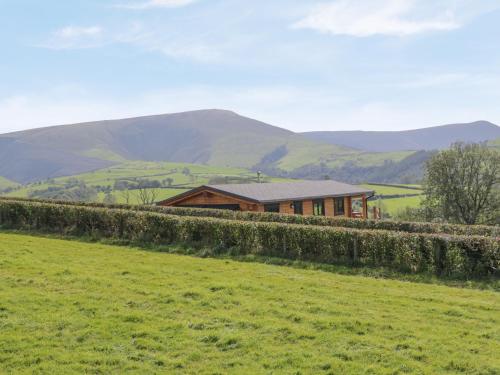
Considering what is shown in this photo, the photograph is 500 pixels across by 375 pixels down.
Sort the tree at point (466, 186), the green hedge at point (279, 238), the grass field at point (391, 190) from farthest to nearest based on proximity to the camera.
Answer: the grass field at point (391, 190), the tree at point (466, 186), the green hedge at point (279, 238)

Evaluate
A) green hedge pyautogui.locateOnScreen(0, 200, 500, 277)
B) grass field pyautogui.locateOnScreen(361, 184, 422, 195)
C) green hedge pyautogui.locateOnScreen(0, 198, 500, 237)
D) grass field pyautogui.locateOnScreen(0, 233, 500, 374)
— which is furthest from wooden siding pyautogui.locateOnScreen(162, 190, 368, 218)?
grass field pyautogui.locateOnScreen(361, 184, 422, 195)

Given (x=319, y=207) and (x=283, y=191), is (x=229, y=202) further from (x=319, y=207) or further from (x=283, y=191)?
(x=319, y=207)

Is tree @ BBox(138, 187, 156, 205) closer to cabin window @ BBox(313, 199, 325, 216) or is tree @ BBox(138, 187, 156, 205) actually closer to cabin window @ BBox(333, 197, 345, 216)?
cabin window @ BBox(333, 197, 345, 216)

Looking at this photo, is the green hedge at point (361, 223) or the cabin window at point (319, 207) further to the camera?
the cabin window at point (319, 207)

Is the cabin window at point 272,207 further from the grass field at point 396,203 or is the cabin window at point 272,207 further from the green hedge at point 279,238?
the grass field at point 396,203

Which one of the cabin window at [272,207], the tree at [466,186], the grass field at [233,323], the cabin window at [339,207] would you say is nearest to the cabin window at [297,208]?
the cabin window at [272,207]

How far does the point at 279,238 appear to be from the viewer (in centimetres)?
2130

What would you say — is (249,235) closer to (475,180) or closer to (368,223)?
(368,223)

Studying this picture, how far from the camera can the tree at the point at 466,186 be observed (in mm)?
49750

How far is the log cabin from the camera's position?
3731 centimetres

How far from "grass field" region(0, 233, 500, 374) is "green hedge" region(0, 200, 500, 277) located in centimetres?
240

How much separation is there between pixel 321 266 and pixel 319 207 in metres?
23.8

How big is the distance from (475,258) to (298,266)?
20.9 ft

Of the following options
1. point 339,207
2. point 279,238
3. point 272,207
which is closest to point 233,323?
point 279,238
